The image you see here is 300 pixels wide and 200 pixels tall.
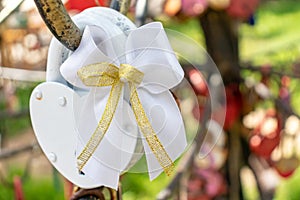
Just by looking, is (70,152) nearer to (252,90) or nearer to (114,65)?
(114,65)

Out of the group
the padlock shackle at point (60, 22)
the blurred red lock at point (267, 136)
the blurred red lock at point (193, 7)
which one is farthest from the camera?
the blurred red lock at point (267, 136)

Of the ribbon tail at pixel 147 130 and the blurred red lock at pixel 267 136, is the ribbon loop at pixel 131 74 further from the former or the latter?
the blurred red lock at pixel 267 136

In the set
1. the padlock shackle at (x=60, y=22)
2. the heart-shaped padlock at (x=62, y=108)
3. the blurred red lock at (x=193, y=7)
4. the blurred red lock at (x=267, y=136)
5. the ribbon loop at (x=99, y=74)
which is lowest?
the blurred red lock at (x=267, y=136)

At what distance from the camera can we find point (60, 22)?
372 mm

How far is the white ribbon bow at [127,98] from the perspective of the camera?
389 millimetres

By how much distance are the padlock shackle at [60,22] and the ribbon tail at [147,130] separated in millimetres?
42

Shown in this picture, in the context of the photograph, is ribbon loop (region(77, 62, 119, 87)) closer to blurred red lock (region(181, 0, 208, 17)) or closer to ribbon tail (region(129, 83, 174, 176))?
ribbon tail (region(129, 83, 174, 176))

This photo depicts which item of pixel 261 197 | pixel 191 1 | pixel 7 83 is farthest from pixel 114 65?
pixel 7 83

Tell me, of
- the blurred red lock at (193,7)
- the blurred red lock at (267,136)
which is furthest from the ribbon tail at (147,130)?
the blurred red lock at (267,136)

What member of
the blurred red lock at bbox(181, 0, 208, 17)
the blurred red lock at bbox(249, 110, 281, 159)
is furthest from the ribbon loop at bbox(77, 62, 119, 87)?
the blurred red lock at bbox(249, 110, 281, 159)

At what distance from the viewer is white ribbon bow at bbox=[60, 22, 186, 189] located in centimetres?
39

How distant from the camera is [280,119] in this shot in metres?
1.10

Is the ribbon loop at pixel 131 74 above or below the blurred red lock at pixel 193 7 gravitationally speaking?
above

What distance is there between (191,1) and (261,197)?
423 mm
